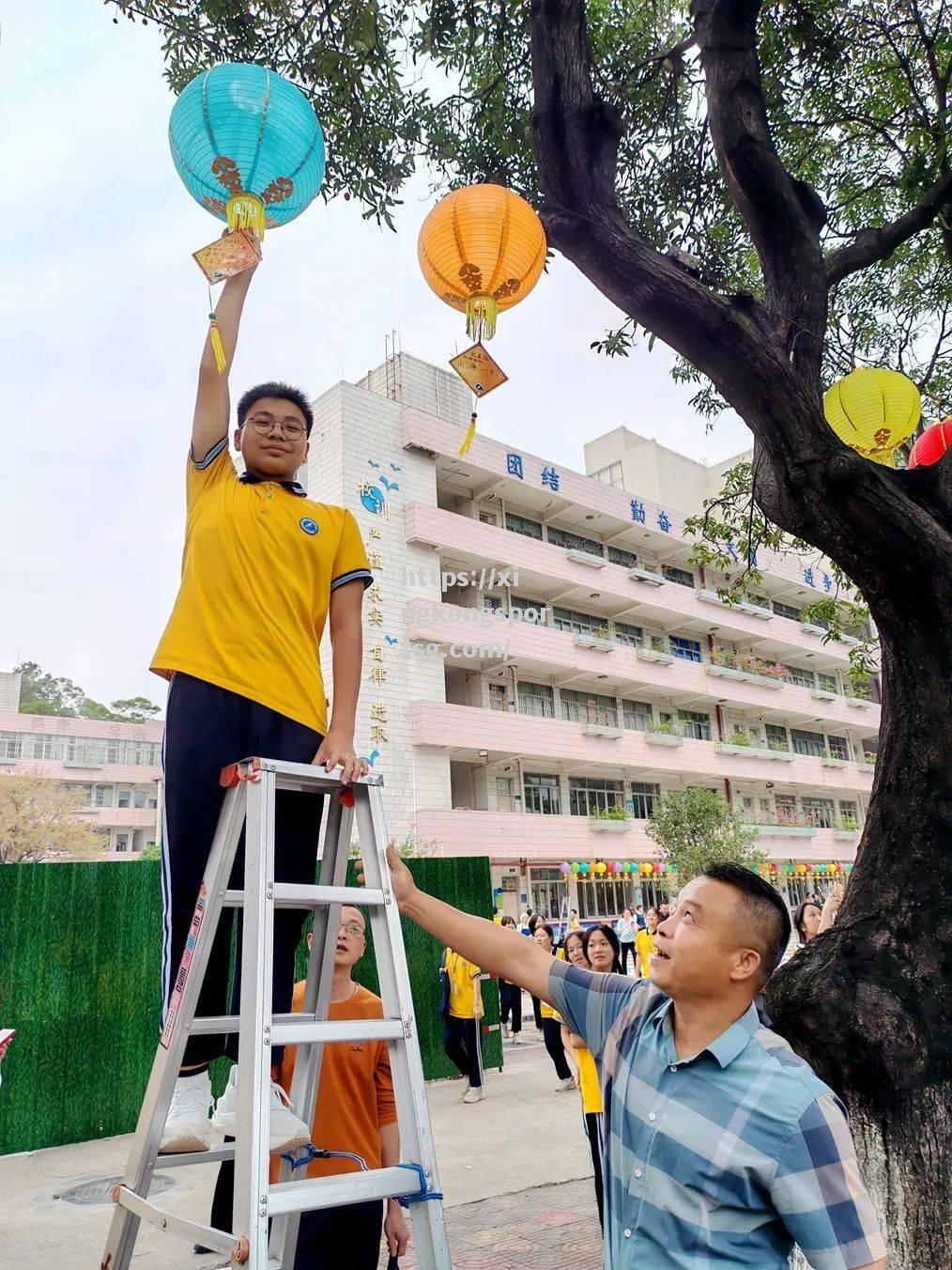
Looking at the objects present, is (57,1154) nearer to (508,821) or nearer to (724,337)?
(724,337)

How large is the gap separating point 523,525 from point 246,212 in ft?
91.3

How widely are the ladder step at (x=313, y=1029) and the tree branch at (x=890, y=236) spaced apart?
422 cm

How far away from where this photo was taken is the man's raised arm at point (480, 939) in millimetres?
2068

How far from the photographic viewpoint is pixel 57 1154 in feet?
22.3

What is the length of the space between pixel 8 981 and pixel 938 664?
6756mm

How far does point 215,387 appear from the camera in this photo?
2.38 metres

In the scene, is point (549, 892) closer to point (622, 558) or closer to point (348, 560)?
point (622, 558)

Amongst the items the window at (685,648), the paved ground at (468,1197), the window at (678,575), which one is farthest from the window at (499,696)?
the paved ground at (468,1197)

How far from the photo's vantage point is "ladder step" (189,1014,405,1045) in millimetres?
1651

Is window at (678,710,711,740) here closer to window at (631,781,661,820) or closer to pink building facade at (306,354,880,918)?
pink building facade at (306,354,880,918)

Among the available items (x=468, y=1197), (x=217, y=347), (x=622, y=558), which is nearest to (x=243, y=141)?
(x=217, y=347)

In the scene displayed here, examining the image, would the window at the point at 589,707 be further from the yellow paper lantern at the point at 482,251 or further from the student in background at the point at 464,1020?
the yellow paper lantern at the point at 482,251

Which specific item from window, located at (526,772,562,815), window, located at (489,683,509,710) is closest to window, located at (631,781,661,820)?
window, located at (526,772,562,815)

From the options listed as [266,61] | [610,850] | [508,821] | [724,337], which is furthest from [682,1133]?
[610,850]
